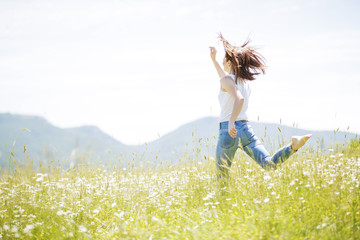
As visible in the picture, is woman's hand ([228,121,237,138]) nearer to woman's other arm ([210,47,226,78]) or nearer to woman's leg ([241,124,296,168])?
woman's leg ([241,124,296,168])

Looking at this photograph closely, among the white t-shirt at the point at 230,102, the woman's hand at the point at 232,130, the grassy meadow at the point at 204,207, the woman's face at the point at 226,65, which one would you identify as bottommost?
the grassy meadow at the point at 204,207

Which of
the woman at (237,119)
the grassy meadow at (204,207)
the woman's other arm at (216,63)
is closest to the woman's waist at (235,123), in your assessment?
the woman at (237,119)

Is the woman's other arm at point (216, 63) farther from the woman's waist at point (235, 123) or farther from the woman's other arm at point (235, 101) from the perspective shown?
the woman's waist at point (235, 123)

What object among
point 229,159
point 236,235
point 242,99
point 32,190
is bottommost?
point 32,190

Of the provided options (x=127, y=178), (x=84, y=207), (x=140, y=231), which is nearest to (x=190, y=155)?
(x=127, y=178)

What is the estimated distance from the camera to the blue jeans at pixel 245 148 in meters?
4.07

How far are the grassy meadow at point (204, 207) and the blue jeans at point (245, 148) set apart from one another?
7.7 inches

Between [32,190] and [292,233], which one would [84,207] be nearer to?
[32,190]

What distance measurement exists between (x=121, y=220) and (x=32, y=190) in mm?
2579

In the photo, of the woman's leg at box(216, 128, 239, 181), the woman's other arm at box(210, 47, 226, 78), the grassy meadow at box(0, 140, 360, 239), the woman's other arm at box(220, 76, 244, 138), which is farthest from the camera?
the woman's other arm at box(210, 47, 226, 78)

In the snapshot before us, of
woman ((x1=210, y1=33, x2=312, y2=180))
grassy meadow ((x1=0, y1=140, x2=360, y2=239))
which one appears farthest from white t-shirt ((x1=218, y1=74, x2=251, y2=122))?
→ grassy meadow ((x1=0, y1=140, x2=360, y2=239))

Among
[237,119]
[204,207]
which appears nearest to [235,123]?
[237,119]

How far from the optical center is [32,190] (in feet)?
18.5

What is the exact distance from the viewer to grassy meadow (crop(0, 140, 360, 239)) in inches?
116
